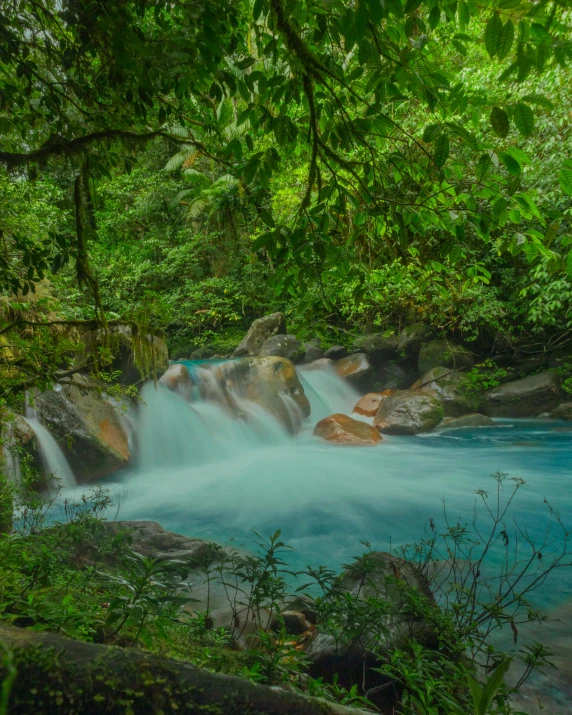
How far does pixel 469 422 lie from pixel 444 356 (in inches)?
81.8

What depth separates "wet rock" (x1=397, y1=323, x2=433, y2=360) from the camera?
12477 millimetres

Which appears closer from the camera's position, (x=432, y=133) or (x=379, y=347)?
(x=432, y=133)

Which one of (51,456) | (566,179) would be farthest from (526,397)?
(566,179)

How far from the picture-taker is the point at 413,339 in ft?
40.9

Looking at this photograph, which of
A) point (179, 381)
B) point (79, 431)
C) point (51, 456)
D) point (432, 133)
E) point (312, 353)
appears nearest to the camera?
point (432, 133)

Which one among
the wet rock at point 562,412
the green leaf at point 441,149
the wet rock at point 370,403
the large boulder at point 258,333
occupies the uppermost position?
the large boulder at point 258,333

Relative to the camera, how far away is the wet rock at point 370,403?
1173 centimetres

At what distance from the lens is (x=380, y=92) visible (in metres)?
1.86

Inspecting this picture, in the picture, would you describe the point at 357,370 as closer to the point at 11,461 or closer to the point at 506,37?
the point at 11,461

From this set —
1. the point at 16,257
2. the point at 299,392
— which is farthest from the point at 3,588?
the point at 299,392

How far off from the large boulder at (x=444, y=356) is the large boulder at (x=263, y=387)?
11.5 feet

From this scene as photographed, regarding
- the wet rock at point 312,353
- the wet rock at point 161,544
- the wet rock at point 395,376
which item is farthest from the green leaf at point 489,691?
the wet rock at point 312,353

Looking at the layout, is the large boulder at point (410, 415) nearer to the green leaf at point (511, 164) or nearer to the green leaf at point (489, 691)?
the green leaf at point (511, 164)

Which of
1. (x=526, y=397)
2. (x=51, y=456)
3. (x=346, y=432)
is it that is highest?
(x=51, y=456)
